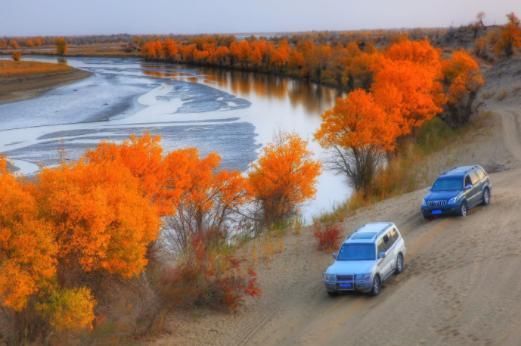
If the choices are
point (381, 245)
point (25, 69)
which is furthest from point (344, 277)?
point (25, 69)

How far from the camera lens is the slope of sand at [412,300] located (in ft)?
56.1

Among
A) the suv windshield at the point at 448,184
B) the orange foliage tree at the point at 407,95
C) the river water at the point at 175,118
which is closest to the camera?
the suv windshield at the point at 448,184

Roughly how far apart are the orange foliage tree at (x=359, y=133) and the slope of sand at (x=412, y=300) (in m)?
16.8

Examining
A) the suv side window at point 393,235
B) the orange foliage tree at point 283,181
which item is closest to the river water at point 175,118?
the orange foliage tree at point 283,181

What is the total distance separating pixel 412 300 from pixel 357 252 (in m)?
2.23

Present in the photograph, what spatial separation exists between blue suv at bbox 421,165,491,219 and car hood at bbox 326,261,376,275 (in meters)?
6.80

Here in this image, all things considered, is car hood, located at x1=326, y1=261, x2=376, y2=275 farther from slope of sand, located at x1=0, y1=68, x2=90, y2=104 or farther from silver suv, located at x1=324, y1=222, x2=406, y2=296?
slope of sand, located at x1=0, y1=68, x2=90, y2=104

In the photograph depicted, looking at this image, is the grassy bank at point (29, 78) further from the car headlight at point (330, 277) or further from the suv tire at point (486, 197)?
the car headlight at point (330, 277)

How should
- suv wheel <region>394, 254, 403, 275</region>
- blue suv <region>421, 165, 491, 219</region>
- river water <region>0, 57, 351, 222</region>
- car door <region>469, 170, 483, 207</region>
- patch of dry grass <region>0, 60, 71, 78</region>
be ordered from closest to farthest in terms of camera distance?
suv wheel <region>394, 254, 403, 275</region>
blue suv <region>421, 165, 491, 219</region>
car door <region>469, 170, 483, 207</region>
river water <region>0, 57, 351, 222</region>
patch of dry grass <region>0, 60, 71, 78</region>

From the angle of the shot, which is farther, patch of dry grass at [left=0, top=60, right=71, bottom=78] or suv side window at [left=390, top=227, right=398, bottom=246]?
patch of dry grass at [left=0, top=60, right=71, bottom=78]

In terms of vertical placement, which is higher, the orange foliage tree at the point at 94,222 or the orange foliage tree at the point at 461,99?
the orange foliage tree at the point at 94,222

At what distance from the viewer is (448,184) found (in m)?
26.0

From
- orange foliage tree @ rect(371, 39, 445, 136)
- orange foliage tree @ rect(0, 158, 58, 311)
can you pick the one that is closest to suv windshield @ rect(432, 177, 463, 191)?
orange foliage tree @ rect(0, 158, 58, 311)

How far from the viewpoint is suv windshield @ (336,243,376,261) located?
65.8 feet
